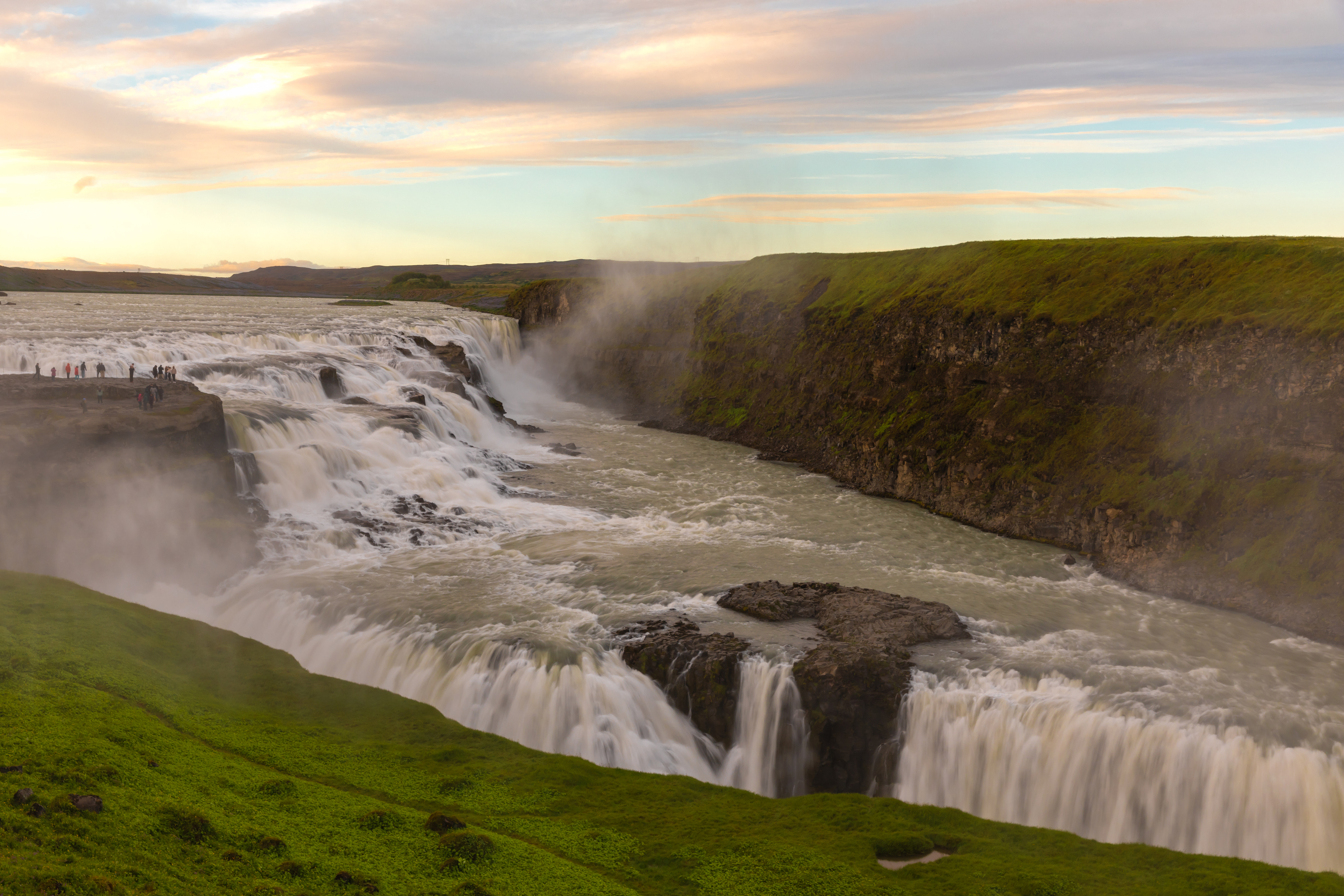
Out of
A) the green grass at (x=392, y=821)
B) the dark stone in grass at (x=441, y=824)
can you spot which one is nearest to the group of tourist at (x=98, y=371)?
the green grass at (x=392, y=821)

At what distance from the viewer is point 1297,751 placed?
808 inches

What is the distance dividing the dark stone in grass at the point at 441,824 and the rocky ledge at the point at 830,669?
9897 millimetres

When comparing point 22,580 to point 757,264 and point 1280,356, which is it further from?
point 757,264

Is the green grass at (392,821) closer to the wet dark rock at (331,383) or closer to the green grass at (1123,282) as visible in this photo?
the green grass at (1123,282)

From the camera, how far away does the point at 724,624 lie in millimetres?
27797

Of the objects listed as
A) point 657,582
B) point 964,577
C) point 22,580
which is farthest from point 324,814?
point 964,577

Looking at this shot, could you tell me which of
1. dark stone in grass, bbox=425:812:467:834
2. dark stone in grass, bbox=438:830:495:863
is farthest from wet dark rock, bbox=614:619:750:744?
dark stone in grass, bbox=438:830:495:863

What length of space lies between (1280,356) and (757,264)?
48.2 meters

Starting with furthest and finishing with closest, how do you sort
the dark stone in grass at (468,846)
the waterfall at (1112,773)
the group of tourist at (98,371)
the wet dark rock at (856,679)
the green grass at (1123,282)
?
the group of tourist at (98,371), the green grass at (1123,282), the wet dark rock at (856,679), the waterfall at (1112,773), the dark stone in grass at (468,846)

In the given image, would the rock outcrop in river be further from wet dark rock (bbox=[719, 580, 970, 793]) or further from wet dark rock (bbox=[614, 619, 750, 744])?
wet dark rock (bbox=[614, 619, 750, 744])

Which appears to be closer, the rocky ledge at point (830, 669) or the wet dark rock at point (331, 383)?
the rocky ledge at point (830, 669)

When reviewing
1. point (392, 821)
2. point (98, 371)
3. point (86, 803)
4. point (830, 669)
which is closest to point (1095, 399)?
point (830, 669)

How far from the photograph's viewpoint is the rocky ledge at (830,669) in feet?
75.7

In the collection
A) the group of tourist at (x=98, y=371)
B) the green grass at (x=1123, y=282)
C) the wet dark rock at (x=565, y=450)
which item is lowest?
the wet dark rock at (x=565, y=450)
